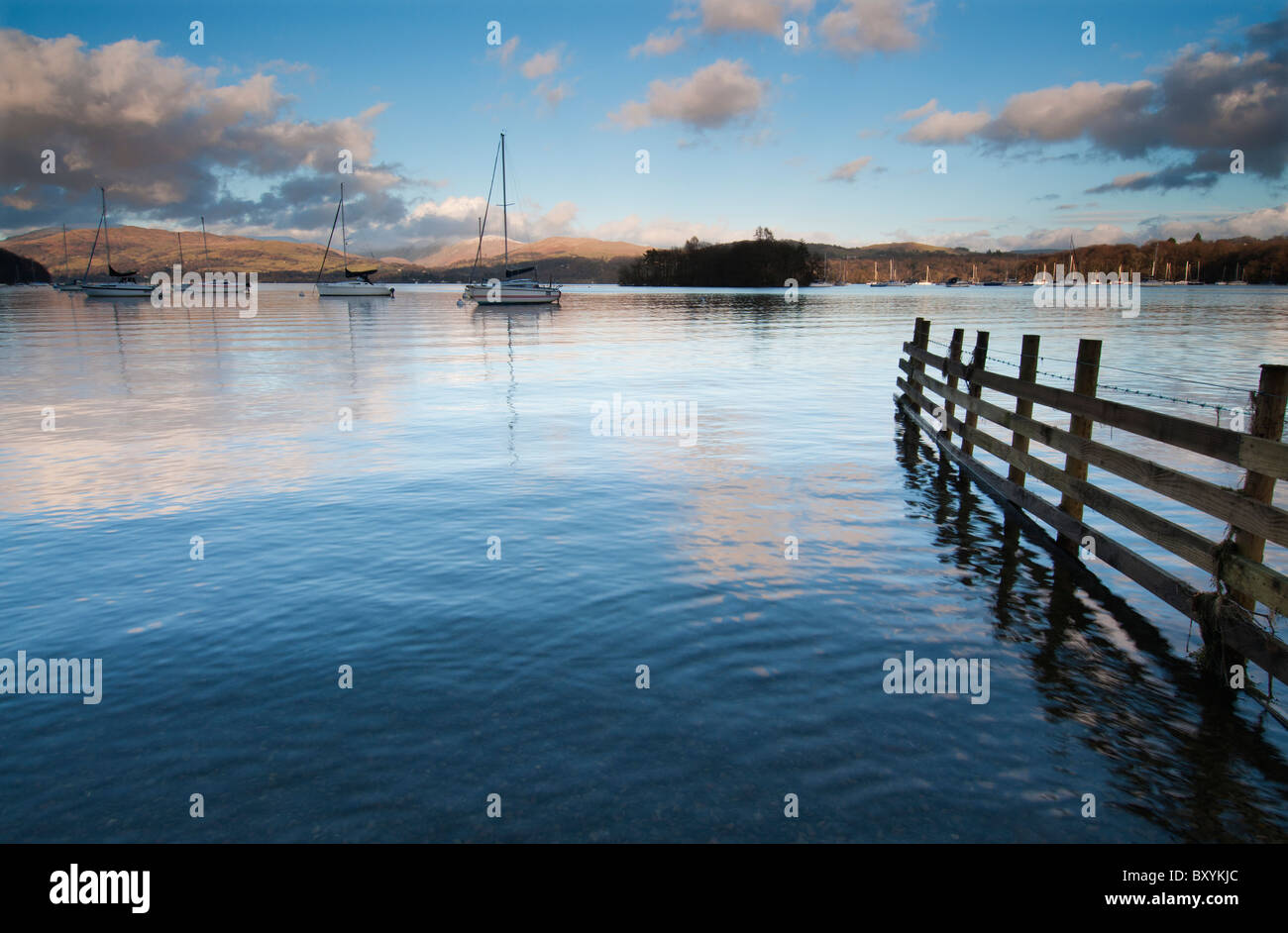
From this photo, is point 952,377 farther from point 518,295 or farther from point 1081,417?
point 518,295

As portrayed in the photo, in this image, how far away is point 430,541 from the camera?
1009 centimetres

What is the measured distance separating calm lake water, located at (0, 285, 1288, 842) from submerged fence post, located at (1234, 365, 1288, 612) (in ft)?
3.93

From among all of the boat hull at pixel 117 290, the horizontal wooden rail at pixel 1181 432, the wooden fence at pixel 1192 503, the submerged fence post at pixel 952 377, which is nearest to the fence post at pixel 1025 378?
the wooden fence at pixel 1192 503

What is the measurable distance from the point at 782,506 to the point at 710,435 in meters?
5.76

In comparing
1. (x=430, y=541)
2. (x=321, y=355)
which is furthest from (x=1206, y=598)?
(x=321, y=355)

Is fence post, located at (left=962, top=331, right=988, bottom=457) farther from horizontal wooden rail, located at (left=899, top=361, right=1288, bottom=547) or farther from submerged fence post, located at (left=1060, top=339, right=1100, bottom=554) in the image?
submerged fence post, located at (left=1060, top=339, right=1100, bottom=554)

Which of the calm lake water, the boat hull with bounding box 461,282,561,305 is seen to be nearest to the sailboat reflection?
the boat hull with bounding box 461,282,561,305

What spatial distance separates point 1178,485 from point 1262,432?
820 mm

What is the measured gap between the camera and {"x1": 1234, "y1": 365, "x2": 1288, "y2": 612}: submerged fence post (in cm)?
616

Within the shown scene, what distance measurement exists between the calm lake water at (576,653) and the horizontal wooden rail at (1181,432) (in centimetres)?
188

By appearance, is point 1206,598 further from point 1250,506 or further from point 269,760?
point 269,760

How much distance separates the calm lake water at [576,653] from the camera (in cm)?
482

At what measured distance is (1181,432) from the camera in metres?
6.95

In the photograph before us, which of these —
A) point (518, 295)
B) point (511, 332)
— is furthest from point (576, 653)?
point (518, 295)
